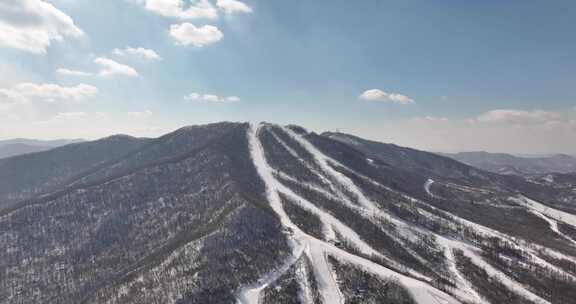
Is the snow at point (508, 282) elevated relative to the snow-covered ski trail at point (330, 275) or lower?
lower

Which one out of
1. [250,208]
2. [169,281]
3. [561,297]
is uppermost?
[250,208]

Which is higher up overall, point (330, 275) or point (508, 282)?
point (330, 275)

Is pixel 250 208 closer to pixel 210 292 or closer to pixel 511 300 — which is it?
pixel 210 292

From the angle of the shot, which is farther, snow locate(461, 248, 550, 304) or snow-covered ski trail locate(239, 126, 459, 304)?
snow locate(461, 248, 550, 304)

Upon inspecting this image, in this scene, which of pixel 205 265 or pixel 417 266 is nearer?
pixel 205 265

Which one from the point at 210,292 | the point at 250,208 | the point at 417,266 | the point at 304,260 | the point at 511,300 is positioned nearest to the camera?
the point at 210,292

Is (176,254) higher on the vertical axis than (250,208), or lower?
lower

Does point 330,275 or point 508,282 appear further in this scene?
point 508,282

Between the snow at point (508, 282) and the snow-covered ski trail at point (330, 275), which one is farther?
the snow at point (508, 282)

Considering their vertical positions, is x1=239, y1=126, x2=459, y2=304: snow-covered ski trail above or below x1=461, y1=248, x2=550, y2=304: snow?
above

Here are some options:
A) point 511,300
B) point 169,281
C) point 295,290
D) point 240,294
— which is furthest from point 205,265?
point 511,300

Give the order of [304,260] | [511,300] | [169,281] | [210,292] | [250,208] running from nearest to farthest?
[210,292] → [169,281] → [304,260] → [511,300] → [250,208]
